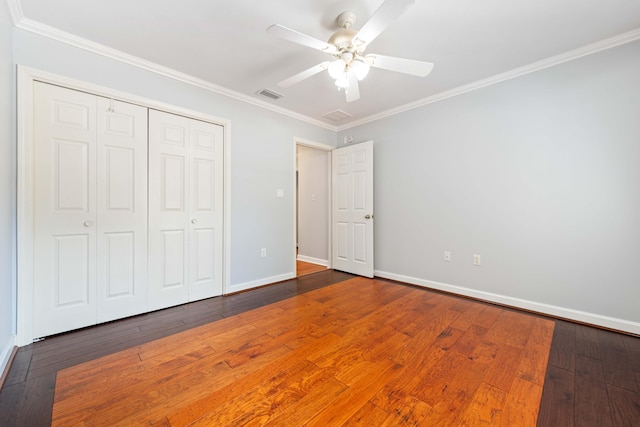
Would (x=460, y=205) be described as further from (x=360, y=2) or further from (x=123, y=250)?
(x=123, y=250)

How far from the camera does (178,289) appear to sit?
2736 mm

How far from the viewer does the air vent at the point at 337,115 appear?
372 cm

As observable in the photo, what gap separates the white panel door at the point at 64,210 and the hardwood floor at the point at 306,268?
252cm

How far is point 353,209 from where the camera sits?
404cm

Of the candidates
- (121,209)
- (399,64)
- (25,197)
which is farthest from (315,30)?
(25,197)

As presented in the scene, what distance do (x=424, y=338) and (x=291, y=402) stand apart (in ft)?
3.95

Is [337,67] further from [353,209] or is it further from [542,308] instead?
[542,308]

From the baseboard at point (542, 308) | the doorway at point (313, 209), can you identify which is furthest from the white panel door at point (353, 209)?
the baseboard at point (542, 308)

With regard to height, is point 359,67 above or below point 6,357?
above

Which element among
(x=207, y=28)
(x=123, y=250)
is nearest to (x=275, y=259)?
(x=123, y=250)

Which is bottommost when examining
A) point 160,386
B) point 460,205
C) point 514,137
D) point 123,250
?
point 160,386

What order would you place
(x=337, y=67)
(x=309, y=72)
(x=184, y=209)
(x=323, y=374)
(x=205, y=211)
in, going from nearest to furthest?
1. (x=323, y=374)
2. (x=337, y=67)
3. (x=309, y=72)
4. (x=184, y=209)
5. (x=205, y=211)

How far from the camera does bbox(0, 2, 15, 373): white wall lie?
1.64 metres

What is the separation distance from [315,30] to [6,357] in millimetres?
3128
